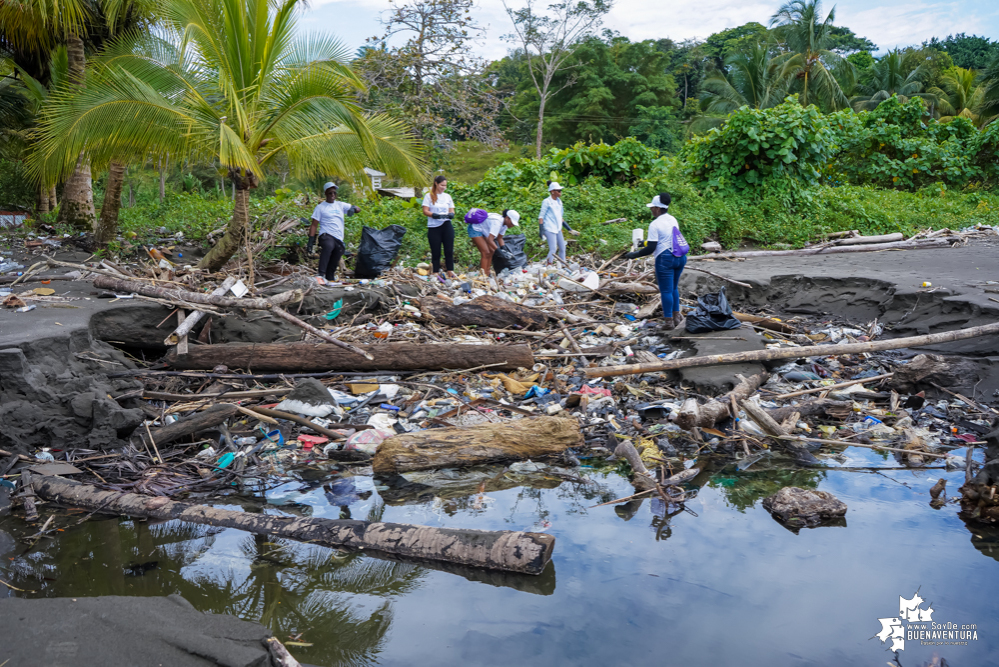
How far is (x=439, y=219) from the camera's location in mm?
9414

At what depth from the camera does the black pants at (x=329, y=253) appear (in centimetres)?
886

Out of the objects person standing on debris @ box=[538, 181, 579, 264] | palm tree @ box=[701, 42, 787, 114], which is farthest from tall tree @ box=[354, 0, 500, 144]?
palm tree @ box=[701, 42, 787, 114]

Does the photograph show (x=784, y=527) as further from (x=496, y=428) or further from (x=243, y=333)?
(x=243, y=333)

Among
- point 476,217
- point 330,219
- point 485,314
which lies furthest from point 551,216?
point 485,314

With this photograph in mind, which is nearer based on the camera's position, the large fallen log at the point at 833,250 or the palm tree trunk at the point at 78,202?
the large fallen log at the point at 833,250

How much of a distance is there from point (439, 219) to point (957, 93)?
31098 mm

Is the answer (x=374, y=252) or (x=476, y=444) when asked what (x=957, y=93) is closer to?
(x=374, y=252)

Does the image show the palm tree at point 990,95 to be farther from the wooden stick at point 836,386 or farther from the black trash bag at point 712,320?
the wooden stick at point 836,386

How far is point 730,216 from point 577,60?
2267 cm

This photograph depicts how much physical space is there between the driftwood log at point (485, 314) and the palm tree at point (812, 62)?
997 inches

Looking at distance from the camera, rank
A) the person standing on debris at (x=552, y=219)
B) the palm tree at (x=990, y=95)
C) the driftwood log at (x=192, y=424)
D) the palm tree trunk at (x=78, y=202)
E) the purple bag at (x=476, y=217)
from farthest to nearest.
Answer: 1. the palm tree at (x=990, y=95)
2. the palm tree trunk at (x=78, y=202)
3. the person standing on debris at (x=552, y=219)
4. the purple bag at (x=476, y=217)
5. the driftwood log at (x=192, y=424)

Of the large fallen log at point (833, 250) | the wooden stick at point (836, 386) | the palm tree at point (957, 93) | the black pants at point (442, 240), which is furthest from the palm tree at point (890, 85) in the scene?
the wooden stick at point (836, 386)

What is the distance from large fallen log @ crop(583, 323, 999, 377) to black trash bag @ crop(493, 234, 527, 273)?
4964mm

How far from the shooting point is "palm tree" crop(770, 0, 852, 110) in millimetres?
27281
